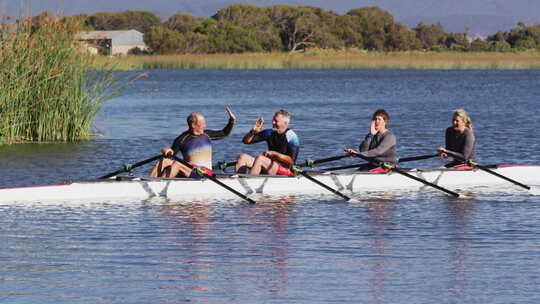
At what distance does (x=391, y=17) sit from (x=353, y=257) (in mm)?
139662

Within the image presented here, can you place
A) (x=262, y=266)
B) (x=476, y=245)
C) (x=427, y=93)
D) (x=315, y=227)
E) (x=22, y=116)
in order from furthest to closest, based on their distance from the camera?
(x=427, y=93) → (x=22, y=116) → (x=315, y=227) → (x=476, y=245) → (x=262, y=266)

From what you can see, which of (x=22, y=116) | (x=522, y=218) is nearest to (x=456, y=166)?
(x=522, y=218)

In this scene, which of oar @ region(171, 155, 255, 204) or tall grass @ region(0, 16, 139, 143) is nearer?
oar @ region(171, 155, 255, 204)

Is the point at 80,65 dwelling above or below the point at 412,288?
above

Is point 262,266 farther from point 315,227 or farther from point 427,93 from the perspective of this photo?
point 427,93

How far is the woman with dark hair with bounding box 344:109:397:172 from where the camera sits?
1636cm

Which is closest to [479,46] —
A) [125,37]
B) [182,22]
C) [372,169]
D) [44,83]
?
[182,22]

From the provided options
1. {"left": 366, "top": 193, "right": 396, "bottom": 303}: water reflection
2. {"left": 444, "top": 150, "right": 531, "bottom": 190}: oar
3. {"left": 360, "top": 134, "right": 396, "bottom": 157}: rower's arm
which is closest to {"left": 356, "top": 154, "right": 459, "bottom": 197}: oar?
{"left": 360, "top": 134, "right": 396, "bottom": 157}: rower's arm

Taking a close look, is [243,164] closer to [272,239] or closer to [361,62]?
[272,239]

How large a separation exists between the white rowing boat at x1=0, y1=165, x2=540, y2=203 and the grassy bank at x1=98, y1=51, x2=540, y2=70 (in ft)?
177

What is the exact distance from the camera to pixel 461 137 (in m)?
17.0

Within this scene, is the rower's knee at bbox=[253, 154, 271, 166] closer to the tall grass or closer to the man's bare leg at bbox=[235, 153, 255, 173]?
the man's bare leg at bbox=[235, 153, 255, 173]

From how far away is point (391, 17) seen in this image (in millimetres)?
148750

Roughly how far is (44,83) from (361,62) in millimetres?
56406
